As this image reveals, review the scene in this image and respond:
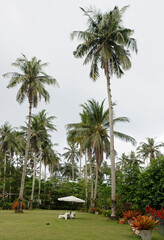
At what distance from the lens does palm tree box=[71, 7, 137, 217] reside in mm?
17189

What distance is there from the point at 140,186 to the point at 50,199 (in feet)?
88.8

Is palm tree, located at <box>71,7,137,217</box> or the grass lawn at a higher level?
palm tree, located at <box>71,7,137,217</box>

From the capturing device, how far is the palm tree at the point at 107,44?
17189 millimetres

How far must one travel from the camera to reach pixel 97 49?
707 inches

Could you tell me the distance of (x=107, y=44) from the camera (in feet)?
57.4

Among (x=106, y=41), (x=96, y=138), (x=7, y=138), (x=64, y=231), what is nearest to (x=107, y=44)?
(x=106, y=41)

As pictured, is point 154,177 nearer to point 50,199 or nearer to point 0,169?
point 50,199

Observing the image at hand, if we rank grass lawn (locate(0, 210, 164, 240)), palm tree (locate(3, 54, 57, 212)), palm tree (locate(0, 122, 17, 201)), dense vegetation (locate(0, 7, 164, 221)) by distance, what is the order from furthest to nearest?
palm tree (locate(0, 122, 17, 201)) → palm tree (locate(3, 54, 57, 212)) → dense vegetation (locate(0, 7, 164, 221)) → grass lawn (locate(0, 210, 164, 240))

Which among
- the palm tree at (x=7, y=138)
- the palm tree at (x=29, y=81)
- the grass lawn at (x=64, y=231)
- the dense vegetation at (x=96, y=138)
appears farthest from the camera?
the palm tree at (x=7, y=138)

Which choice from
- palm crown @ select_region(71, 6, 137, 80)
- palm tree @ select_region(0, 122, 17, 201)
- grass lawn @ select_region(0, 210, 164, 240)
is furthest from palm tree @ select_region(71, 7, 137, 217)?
palm tree @ select_region(0, 122, 17, 201)

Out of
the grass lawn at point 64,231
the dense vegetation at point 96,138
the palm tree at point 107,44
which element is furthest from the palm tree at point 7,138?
the grass lawn at point 64,231

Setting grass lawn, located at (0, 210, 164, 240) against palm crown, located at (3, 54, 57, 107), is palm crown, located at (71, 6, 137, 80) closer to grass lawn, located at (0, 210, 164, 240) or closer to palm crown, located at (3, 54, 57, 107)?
palm crown, located at (3, 54, 57, 107)

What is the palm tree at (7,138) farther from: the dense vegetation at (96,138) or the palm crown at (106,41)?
the palm crown at (106,41)

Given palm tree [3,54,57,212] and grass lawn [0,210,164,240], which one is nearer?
grass lawn [0,210,164,240]
